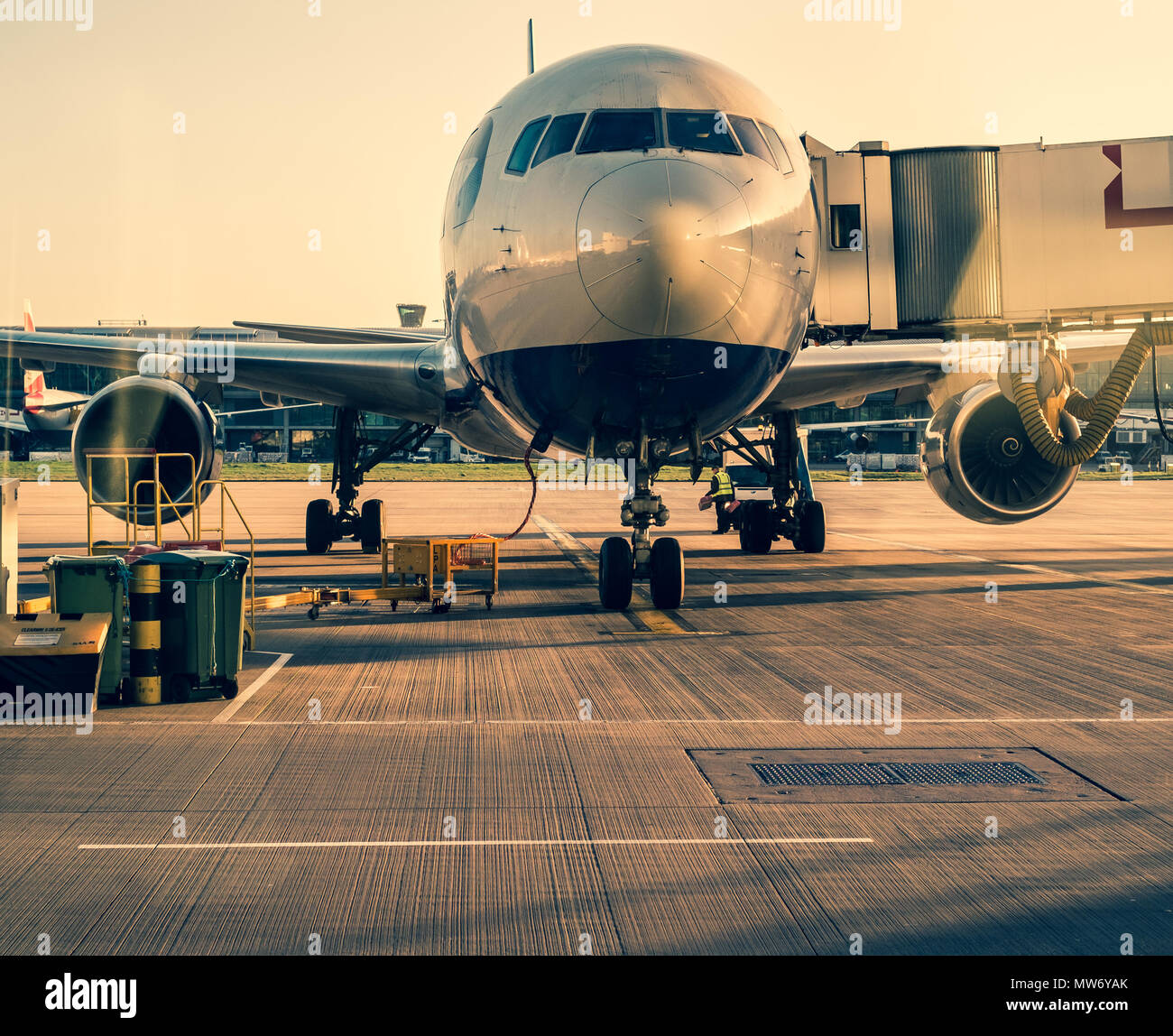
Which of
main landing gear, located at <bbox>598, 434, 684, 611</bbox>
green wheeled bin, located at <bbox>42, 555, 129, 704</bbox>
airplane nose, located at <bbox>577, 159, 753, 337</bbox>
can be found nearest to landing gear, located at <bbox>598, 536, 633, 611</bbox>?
main landing gear, located at <bbox>598, 434, 684, 611</bbox>

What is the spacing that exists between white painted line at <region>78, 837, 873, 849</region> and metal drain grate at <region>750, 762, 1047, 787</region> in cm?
100

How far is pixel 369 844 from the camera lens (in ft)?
17.9

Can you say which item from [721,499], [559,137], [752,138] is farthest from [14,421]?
[752,138]

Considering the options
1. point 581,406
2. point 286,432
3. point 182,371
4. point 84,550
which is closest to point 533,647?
point 581,406

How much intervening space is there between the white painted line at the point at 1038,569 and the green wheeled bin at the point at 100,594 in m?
12.0

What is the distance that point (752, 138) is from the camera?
36.7 ft

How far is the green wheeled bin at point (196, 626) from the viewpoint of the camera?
8.78 meters

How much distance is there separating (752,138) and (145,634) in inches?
268

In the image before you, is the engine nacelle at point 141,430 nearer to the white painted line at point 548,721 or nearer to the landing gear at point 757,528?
the white painted line at point 548,721

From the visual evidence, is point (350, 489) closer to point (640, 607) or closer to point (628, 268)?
point (640, 607)

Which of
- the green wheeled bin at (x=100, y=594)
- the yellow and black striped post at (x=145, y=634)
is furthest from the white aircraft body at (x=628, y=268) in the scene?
the green wheeled bin at (x=100, y=594)

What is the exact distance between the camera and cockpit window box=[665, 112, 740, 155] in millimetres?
10672
